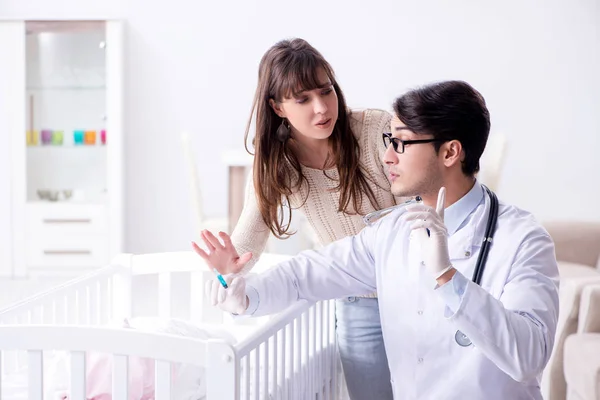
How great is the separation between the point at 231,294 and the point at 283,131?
508 millimetres

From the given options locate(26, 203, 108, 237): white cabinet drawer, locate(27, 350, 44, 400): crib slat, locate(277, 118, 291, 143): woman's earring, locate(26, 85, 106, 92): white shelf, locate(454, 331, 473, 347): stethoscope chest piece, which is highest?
locate(26, 85, 106, 92): white shelf

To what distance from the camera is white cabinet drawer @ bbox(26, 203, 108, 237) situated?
17.8 ft

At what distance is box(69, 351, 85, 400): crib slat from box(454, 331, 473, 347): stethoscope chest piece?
2.15 feet

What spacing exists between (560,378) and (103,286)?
1.52 m

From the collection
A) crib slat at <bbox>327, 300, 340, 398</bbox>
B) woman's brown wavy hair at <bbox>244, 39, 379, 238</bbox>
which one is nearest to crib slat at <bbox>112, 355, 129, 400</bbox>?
woman's brown wavy hair at <bbox>244, 39, 379, 238</bbox>

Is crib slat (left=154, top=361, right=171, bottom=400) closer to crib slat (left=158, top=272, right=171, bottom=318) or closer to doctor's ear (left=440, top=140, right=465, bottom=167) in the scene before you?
doctor's ear (left=440, top=140, right=465, bottom=167)

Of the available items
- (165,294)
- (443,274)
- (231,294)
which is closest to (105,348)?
(231,294)

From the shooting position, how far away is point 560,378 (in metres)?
2.78

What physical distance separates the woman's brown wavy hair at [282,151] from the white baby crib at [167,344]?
27 centimetres

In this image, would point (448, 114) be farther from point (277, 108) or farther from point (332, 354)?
point (332, 354)

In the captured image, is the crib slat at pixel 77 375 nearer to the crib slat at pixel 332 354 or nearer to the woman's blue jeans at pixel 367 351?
the woman's blue jeans at pixel 367 351

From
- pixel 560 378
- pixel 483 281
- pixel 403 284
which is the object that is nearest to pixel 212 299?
pixel 403 284

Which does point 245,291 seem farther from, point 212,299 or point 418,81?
point 418,81

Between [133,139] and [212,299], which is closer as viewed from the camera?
[212,299]
